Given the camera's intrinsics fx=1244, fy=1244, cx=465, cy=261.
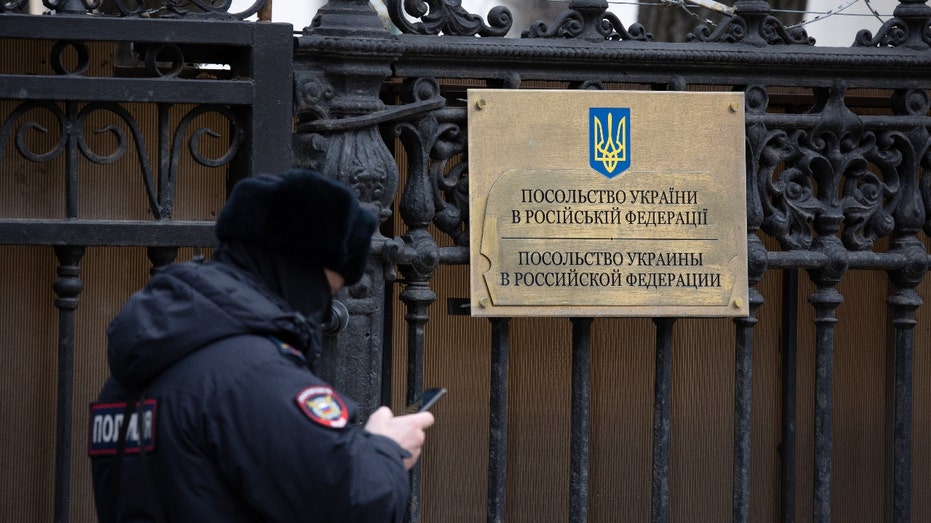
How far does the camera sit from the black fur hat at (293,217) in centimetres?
231

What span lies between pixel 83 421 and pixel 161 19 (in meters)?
1.41

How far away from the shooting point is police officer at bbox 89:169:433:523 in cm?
216

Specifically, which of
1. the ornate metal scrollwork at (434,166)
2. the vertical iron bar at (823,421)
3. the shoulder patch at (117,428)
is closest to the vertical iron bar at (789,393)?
the vertical iron bar at (823,421)

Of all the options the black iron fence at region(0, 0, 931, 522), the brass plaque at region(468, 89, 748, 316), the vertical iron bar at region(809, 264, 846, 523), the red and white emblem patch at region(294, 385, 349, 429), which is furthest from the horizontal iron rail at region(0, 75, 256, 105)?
the vertical iron bar at region(809, 264, 846, 523)

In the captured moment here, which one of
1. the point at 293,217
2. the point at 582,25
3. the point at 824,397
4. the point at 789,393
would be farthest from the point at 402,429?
the point at 789,393

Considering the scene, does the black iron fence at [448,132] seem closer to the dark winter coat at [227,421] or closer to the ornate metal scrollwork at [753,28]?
the ornate metal scrollwork at [753,28]

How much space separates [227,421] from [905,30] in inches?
114

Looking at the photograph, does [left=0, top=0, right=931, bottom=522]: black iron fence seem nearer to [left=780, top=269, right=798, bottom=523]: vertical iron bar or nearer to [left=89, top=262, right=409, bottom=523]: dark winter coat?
[left=780, top=269, right=798, bottom=523]: vertical iron bar

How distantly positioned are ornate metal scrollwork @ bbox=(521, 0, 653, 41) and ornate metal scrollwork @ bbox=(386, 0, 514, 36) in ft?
0.33

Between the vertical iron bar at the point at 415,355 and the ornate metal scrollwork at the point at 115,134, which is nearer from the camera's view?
the ornate metal scrollwork at the point at 115,134

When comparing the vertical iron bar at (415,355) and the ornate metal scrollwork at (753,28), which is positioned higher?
Answer: the ornate metal scrollwork at (753,28)

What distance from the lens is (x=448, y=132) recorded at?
383 cm

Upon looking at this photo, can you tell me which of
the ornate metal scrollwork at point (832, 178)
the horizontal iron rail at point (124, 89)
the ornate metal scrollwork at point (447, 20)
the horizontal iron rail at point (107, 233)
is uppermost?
the ornate metal scrollwork at point (447, 20)

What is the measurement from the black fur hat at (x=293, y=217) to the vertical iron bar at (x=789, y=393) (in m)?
2.64
